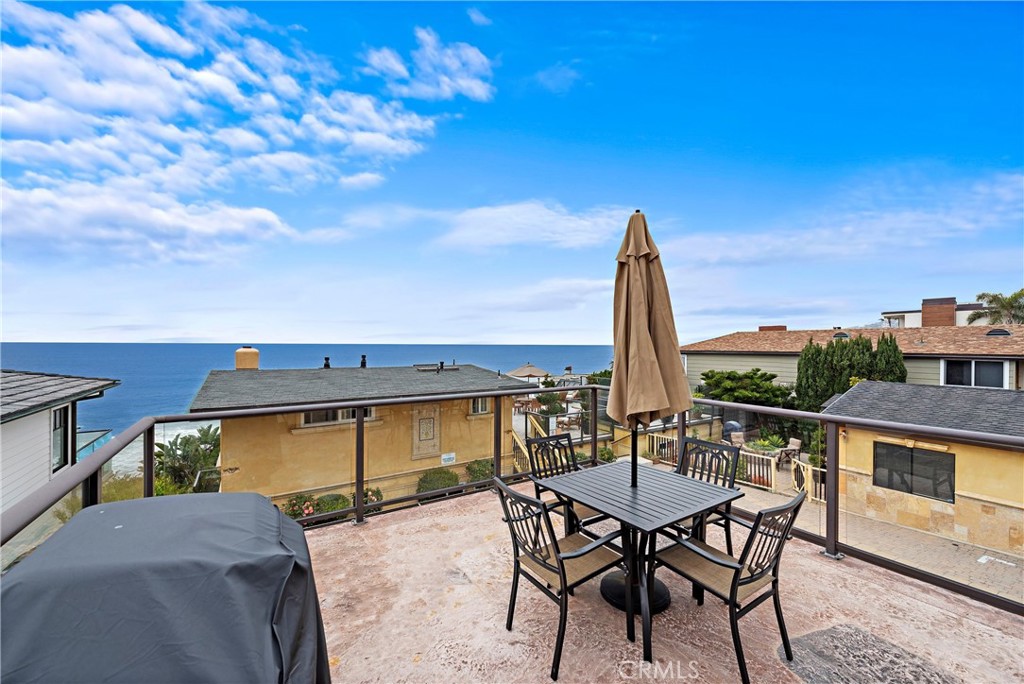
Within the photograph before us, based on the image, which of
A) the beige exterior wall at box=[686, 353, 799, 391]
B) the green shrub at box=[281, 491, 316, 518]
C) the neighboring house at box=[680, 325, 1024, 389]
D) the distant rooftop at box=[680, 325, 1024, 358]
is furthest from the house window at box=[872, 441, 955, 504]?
the beige exterior wall at box=[686, 353, 799, 391]

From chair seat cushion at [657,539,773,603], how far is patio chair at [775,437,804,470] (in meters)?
1.67

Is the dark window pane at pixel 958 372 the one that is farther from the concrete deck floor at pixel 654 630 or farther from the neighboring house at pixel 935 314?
the concrete deck floor at pixel 654 630

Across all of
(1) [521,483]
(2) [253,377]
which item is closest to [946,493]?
(1) [521,483]

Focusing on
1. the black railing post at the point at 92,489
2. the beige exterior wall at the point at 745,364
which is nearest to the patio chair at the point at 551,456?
the black railing post at the point at 92,489

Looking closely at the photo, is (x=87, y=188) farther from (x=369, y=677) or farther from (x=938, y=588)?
(x=938, y=588)

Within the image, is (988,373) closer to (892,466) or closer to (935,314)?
(935,314)

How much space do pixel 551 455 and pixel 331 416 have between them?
6.47 ft

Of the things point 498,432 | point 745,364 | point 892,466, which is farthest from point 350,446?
point 745,364

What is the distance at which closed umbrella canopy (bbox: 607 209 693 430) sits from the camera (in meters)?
2.56

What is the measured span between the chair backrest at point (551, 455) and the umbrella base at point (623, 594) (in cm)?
95

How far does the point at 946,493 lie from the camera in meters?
2.84

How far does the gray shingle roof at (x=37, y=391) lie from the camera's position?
5.14m

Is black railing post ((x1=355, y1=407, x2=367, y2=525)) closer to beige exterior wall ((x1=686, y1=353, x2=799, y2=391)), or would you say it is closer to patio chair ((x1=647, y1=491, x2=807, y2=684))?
patio chair ((x1=647, y1=491, x2=807, y2=684))

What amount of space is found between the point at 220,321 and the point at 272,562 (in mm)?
28532
